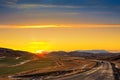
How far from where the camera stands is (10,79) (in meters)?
49.5

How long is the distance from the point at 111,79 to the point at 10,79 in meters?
15.2

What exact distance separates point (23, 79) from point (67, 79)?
23.0 ft

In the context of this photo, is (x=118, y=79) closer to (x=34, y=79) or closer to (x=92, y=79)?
(x=92, y=79)

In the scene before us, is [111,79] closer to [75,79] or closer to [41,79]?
[75,79]

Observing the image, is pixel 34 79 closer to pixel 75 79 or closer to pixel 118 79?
pixel 75 79

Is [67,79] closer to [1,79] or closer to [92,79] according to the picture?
[92,79]

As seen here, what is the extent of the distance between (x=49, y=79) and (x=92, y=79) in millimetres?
6230

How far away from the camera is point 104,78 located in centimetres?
4888

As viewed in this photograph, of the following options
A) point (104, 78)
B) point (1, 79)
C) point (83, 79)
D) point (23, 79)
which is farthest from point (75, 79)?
point (1, 79)

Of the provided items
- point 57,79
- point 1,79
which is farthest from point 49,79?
point 1,79

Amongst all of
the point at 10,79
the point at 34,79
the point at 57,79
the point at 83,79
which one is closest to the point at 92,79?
the point at 83,79

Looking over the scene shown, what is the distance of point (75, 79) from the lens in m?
47.0

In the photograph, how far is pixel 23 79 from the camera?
48.9m

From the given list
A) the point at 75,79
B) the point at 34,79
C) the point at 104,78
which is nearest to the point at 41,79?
the point at 34,79
